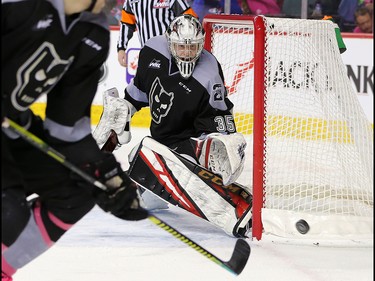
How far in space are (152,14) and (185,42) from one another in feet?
4.87

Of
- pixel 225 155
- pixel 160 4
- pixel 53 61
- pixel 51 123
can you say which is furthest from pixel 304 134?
pixel 53 61

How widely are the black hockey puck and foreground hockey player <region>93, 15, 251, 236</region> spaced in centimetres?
23

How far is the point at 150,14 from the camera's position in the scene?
5.38 meters

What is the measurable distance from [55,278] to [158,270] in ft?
1.21

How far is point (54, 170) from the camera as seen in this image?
2.38 metres

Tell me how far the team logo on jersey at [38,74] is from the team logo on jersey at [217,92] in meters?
1.74

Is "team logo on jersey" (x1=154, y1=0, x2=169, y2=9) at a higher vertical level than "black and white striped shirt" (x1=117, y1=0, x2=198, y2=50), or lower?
higher

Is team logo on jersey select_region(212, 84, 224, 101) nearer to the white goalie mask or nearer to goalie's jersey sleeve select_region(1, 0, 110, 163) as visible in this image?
the white goalie mask

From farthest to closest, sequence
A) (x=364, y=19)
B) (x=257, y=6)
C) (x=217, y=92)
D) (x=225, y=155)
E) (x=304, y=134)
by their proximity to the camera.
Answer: (x=257, y=6) → (x=364, y=19) → (x=304, y=134) → (x=217, y=92) → (x=225, y=155)

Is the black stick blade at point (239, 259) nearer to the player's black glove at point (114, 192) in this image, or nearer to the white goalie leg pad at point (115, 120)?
the player's black glove at point (114, 192)

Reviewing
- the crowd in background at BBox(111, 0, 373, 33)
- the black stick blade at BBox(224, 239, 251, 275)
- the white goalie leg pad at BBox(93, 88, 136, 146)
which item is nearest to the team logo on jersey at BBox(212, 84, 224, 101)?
the white goalie leg pad at BBox(93, 88, 136, 146)

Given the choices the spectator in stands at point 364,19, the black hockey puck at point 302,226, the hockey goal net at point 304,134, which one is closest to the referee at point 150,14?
the hockey goal net at point 304,134

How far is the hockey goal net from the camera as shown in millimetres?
3760

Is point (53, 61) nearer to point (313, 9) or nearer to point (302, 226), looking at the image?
point (302, 226)
